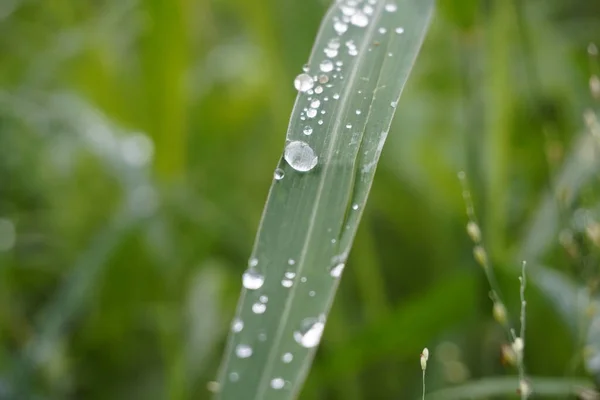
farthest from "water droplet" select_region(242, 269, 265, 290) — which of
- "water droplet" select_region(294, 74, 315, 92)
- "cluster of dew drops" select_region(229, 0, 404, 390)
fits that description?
"water droplet" select_region(294, 74, 315, 92)

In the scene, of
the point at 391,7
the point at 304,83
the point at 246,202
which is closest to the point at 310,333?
the point at 304,83

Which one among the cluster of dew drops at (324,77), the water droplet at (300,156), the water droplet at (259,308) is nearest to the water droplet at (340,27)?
the cluster of dew drops at (324,77)

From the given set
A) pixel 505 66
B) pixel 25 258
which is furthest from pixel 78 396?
pixel 505 66

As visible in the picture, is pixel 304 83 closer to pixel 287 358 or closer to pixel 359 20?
pixel 359 20

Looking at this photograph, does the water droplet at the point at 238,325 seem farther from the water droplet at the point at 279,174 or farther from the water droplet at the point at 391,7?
the water droplet at the point at 391,7

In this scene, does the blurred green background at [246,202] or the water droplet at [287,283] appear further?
the blurred green background at [246,202]

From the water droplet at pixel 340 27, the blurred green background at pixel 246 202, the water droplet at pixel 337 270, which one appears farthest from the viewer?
the blurred green background at pixel 246 202

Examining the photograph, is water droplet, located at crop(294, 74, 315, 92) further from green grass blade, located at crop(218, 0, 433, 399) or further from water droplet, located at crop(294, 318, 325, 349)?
water droplet, located at crop(294, 318, 325, 349)
